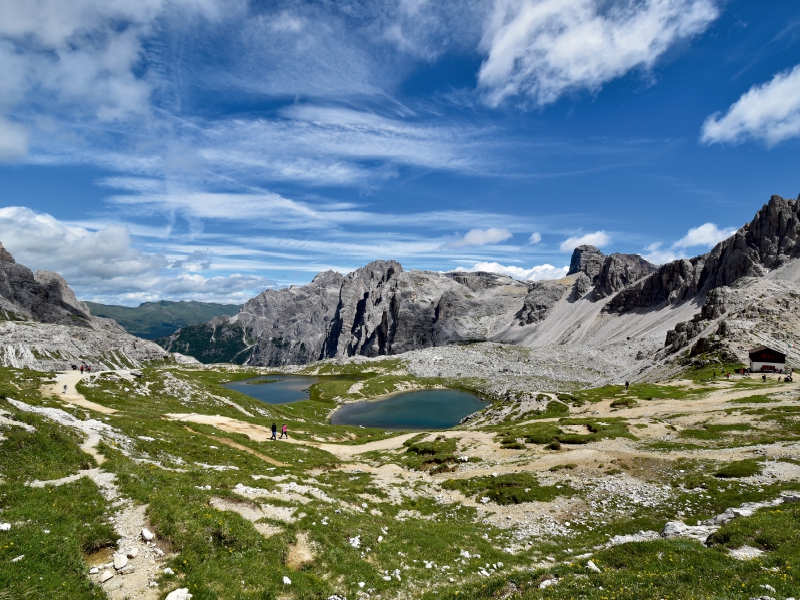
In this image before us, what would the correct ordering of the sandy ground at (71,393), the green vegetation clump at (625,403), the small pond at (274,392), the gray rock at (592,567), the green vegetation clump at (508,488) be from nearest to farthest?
the gray rock at (592,567)
the green vegetation clump at (508,488)
the sandy ground at (71,393)
the green vegetation clump at (625,403)
the small pond at (274,392)

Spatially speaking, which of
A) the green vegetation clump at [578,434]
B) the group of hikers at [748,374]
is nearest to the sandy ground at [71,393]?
the green vegetation clump at [578,434]

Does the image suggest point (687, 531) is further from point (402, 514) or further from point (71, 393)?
point (71, 393)

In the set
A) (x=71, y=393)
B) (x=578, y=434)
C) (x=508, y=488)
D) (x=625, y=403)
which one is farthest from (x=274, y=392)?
(x=508, y=488)

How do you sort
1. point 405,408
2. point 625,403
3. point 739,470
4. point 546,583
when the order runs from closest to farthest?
point 546,583
point 739,470
point 625,403
point 405,408

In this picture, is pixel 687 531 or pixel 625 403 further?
pixel 625 403

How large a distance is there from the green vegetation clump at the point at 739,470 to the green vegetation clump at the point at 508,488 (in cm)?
1179

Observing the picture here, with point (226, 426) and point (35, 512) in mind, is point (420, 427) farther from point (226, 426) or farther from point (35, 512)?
point (35, 512)

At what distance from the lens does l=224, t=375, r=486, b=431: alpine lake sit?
114 metres

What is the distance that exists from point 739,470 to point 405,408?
112m

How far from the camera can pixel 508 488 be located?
3247 centimetres

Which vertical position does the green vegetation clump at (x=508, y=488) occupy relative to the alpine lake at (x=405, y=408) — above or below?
above

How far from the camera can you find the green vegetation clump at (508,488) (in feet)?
101

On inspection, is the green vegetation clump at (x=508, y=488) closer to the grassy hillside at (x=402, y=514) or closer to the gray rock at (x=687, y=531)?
the grassy hillside at (x=402, y=514)

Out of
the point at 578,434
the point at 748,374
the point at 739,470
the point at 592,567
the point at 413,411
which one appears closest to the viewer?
the point at 592,567
